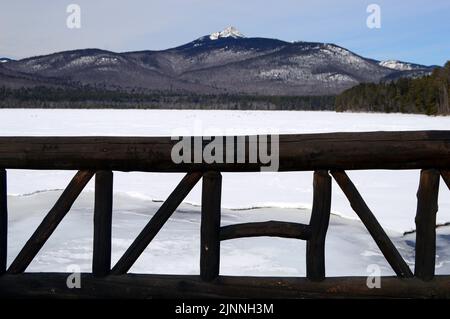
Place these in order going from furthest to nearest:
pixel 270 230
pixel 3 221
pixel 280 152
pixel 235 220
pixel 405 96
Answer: pixel 405 96 → pixel 235 220 → pixel 3 221 → pixel 270 230 → pixel 280 152

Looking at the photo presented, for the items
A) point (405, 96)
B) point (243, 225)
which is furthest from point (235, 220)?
point (405, 96)

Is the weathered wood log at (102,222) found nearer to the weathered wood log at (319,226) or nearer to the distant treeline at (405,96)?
the weathered wood log at (319,226)

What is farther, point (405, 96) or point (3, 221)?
point (405, 96)

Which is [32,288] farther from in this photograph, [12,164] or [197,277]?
[197,277]

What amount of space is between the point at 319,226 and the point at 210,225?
595 mm

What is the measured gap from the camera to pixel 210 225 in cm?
268

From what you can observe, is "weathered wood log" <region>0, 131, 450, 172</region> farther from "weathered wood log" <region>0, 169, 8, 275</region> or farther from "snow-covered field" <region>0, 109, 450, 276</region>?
"snow-covered field" <region>0, 109, 450, 276</region>

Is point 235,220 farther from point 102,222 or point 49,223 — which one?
point 49,223

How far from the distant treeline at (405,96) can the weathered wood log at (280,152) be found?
64.9m

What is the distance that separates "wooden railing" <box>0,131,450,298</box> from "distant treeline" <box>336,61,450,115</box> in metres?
64.9

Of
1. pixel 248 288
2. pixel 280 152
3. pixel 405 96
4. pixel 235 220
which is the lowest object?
pixel 235 220

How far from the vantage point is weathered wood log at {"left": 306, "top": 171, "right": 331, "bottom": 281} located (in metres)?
2.65
